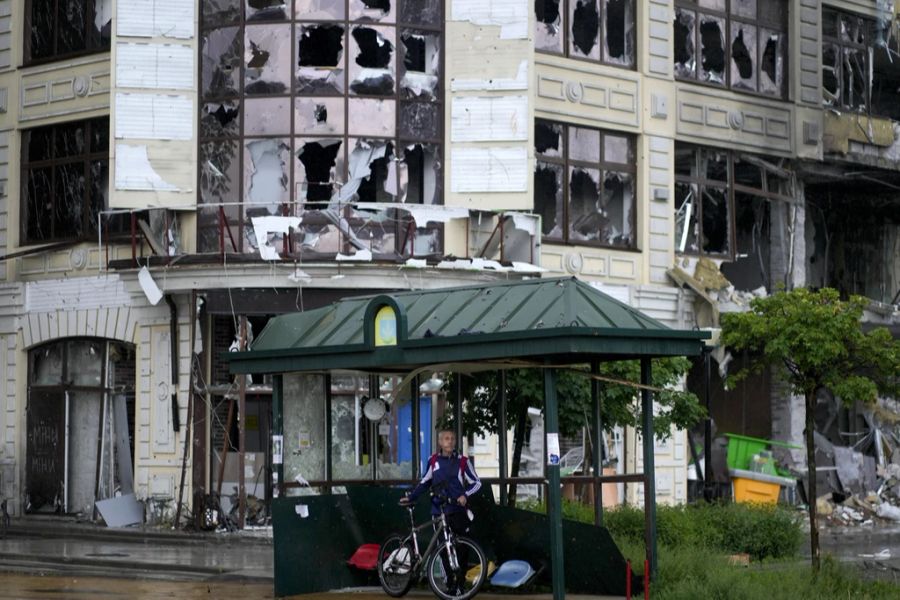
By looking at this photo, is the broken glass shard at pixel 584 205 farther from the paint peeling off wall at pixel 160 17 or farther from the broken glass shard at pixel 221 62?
the paint peeling off wall at pixel 160 17

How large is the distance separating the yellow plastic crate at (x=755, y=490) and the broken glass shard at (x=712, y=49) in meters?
8.06

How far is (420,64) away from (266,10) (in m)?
2.79

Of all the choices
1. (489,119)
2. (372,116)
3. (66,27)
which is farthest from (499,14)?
(66,27)

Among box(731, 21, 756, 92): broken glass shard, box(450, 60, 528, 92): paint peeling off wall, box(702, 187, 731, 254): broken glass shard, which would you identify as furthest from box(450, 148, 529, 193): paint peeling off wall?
box(731, 21, 756, 92): broken glass shard

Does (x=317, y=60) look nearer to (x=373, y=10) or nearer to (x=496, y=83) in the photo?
(x=373, y=10)

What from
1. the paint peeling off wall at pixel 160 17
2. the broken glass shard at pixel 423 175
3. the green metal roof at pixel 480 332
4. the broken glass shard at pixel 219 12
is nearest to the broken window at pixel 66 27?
the paint peeling off wall at pixel 160 17

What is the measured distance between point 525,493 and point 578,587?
46.7 ft

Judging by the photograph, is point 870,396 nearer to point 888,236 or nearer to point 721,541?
A: point 721,541

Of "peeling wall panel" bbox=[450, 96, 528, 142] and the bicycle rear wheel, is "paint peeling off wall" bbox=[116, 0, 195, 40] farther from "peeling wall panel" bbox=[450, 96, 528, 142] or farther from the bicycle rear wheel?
the bicycle rear wheel

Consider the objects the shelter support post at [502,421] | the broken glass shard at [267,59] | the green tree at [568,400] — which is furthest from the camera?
the broken glass shard at [267,59]

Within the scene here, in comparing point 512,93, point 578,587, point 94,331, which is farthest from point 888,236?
point 578,587

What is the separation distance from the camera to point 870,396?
22328 mm

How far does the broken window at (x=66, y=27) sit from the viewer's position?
3316cm

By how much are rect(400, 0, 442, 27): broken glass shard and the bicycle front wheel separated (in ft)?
50.0
